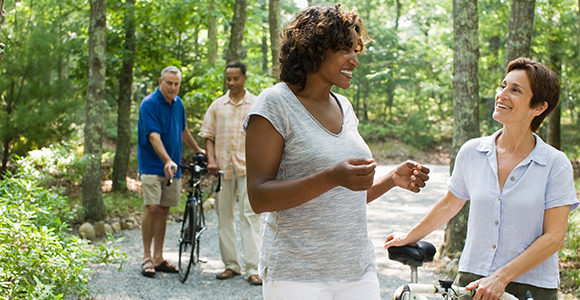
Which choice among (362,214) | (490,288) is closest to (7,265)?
(362,214)

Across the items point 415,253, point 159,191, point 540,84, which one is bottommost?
point 159,191

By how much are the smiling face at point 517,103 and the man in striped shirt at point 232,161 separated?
4.21 meters

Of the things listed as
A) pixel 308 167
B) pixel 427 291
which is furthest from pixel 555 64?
pixel 308 167

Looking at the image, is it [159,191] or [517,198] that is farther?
[159,191]

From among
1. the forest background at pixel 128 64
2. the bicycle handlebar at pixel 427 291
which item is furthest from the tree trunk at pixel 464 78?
the bicycle handlebar at pixel 427 291

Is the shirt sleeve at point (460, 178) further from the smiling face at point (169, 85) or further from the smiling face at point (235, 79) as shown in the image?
the smiling face at point (169, 85)

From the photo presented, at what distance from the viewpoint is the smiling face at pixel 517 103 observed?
2.78 m

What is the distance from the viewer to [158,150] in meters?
6.54

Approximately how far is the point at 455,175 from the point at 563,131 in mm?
24100

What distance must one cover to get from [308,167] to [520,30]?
6.13 metres

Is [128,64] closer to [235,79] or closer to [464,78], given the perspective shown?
[235,79]

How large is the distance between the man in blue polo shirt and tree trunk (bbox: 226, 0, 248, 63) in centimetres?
388

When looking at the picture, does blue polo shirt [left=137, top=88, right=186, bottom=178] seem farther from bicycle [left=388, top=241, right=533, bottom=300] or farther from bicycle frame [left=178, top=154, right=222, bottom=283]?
bicycle [left=388, top=241, right=533, bottom=300]

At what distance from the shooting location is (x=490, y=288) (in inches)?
100
